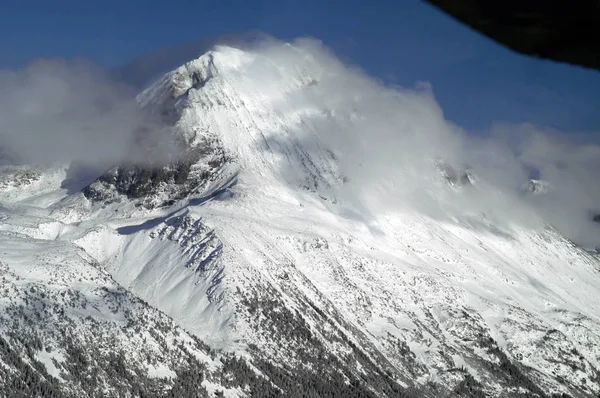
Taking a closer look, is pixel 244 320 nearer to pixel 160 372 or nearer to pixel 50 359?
pixel 160 372

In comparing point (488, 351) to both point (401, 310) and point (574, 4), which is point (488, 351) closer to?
point (401, 310)

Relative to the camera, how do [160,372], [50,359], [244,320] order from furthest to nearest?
1. [244,320]
2. [160,372]
3. [50,359]

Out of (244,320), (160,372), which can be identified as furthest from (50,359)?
(244,320)

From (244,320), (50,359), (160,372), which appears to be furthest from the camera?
(244,320)

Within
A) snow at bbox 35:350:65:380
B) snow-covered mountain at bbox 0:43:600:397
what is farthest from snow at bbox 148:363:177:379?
snow at bbox 35:350:65:380

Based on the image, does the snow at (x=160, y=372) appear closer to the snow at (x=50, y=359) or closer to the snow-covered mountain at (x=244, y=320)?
the snow-covered mountain at (x=244, y=320)

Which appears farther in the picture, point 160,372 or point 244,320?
point 244,320

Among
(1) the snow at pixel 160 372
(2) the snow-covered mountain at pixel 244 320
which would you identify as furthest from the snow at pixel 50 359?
(1) the snow at pixel 160 372

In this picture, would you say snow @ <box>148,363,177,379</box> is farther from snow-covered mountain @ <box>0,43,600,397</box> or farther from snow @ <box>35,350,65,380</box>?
snow @ <box>35,350,65,380</box>

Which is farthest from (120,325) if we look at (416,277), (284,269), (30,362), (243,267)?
(416,277)

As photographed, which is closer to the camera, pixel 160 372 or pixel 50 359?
pixel 50 359

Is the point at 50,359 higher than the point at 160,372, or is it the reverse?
the point at 50,359
